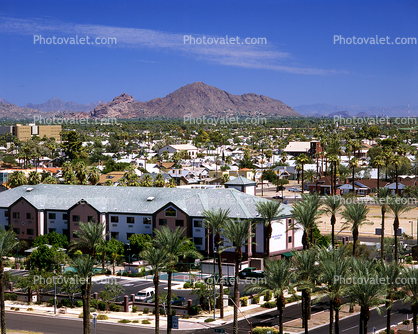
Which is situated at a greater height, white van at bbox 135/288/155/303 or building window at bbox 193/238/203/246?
building window at bbox 193/238/203/246

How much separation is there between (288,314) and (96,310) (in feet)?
61.4

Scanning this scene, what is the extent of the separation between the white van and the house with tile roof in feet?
47.0

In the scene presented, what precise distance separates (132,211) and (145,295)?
66.7 ft

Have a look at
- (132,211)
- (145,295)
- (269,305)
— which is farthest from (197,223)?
(269,305)

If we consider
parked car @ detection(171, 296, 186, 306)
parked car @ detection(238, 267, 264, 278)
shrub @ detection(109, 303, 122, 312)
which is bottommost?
shrub @ detection(109, 303, 122, 312)

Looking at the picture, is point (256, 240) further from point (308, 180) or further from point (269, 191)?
point (308, 180)

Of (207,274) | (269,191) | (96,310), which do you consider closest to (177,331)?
(96,310)

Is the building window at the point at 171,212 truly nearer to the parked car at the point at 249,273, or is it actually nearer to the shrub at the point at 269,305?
the parked car at the point at 249,273

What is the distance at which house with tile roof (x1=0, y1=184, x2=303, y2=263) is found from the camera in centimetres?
7144

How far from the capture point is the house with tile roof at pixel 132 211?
71.4m

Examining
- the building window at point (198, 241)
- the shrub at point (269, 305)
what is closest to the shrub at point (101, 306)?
the shrub at point (269, 305)

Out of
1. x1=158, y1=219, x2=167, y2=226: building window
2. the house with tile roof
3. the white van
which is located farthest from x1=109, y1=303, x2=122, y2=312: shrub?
x1=158, y1=219, x2=167, y2=226: building window

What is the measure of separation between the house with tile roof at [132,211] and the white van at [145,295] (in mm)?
14338

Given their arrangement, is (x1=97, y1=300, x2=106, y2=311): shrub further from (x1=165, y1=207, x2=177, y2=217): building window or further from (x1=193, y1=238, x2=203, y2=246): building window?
(x1=165, y1=207, x2=177, y2=217): building window
